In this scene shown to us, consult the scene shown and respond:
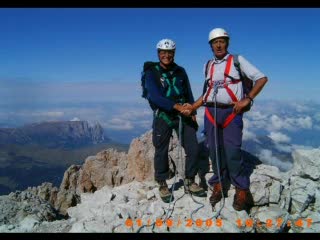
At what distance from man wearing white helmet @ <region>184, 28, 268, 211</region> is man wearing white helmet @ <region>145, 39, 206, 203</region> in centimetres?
57

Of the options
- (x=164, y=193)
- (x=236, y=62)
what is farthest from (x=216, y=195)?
(x=236, y=62)

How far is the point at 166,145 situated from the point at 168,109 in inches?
46.0

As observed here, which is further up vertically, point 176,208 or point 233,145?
point 233,145

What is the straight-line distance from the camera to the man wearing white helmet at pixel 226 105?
8.72 meters

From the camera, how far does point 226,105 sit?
9070 mm

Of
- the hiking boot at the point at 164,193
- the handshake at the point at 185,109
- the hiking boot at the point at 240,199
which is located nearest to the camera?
the hiking boot at the point at 240,199

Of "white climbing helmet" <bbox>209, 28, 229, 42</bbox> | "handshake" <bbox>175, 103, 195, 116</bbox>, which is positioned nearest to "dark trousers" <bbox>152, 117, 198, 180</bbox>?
"handshake" <bbox>175, 103, 195, 116</bbox>

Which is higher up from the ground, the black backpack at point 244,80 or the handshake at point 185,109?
the black backpack at point 244,80

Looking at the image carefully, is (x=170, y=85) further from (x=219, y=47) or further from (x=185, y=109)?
(x=219, y=47)

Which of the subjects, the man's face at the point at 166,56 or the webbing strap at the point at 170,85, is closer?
the man's face at the point at 166,56

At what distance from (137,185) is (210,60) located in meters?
A: 5.95

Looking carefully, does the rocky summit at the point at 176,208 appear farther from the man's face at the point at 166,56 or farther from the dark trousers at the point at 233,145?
the man's face at the point at 166,56

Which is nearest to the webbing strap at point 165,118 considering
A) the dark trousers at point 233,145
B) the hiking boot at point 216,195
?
the dark trousers at point 233,145

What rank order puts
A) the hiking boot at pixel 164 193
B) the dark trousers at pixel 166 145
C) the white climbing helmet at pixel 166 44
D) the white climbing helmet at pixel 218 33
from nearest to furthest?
the white climbing helmet at pixel 218 33
the white climbing helmet at pixel 166 44
the dark trousers at pixel 166 145
the hiking boot at pixel 164 193
